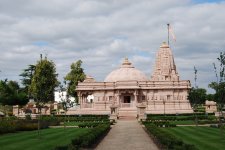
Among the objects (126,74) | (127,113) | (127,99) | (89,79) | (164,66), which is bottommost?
(127,113)

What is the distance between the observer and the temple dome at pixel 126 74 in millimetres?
81363

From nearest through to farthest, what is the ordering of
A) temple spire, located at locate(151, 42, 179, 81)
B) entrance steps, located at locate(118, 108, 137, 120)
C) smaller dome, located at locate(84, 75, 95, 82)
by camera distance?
1. entrance steps, located at locate(118, 108, 137, 120)
2. smaller dome, located at locate(84, 75, 95, 82)
3. temple spire, located at locate(151, 42, 179, 81)

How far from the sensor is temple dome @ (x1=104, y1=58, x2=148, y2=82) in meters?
81.4

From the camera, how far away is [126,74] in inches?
3236

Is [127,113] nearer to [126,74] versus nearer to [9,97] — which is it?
[126,74]

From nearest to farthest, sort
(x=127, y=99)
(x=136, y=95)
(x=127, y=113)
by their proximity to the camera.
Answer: (x=127, y=113), (x=136, y=95), (x=127, y=99)

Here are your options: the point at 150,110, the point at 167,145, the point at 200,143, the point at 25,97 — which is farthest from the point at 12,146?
the point at 25,97

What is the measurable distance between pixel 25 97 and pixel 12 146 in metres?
61.3

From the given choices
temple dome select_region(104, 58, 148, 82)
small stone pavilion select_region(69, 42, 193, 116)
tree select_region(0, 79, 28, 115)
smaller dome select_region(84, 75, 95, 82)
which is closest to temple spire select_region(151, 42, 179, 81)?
temple dome select_region(104, 58, 148, 82)

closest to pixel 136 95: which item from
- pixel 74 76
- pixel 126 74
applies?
pixel 126 74

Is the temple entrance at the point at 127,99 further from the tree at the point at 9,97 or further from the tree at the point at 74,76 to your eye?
the tree at the point at 9,97

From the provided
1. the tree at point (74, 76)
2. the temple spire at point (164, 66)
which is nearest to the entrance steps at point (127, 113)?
the temple spire at point (164, 66)

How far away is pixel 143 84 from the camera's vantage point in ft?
250

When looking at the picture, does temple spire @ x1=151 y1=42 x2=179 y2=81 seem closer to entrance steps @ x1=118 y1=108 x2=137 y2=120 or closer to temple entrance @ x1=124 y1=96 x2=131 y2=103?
temple entrance @ x1=124 y1=96 x2=131 y2=103
